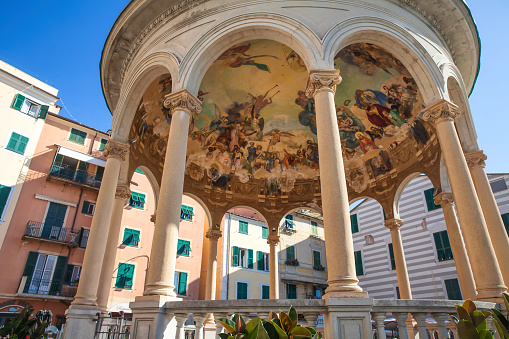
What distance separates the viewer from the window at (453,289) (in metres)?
20.0

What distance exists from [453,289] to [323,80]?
17.8 meters

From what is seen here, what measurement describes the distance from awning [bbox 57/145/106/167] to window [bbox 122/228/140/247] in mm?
4924

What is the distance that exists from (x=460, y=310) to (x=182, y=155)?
6.80 metres

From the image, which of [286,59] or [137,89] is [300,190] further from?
[137,89]

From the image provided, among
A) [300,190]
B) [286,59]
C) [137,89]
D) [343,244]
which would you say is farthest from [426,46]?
[300,190]

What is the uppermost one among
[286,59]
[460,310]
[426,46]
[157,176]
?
[286,59]

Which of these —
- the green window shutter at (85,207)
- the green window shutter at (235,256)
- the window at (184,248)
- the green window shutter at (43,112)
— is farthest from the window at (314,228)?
the green window shutter at (43,112)

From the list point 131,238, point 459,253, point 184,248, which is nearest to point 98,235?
point 459,253

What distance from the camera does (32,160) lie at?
21031 millimetres

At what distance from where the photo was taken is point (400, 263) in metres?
15.6

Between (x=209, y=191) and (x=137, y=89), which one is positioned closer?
(x=137, y=89)

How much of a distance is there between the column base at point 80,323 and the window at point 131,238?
13.9 m

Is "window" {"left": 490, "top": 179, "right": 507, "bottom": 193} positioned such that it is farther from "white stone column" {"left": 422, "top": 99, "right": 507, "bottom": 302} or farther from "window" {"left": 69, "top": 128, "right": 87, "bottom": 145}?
"window" {"left": 69, "top": 128, "right": 87, "bottom": 145}

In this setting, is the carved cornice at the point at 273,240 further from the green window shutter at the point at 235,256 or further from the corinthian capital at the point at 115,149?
the corinthian capital at the point at 115,149
